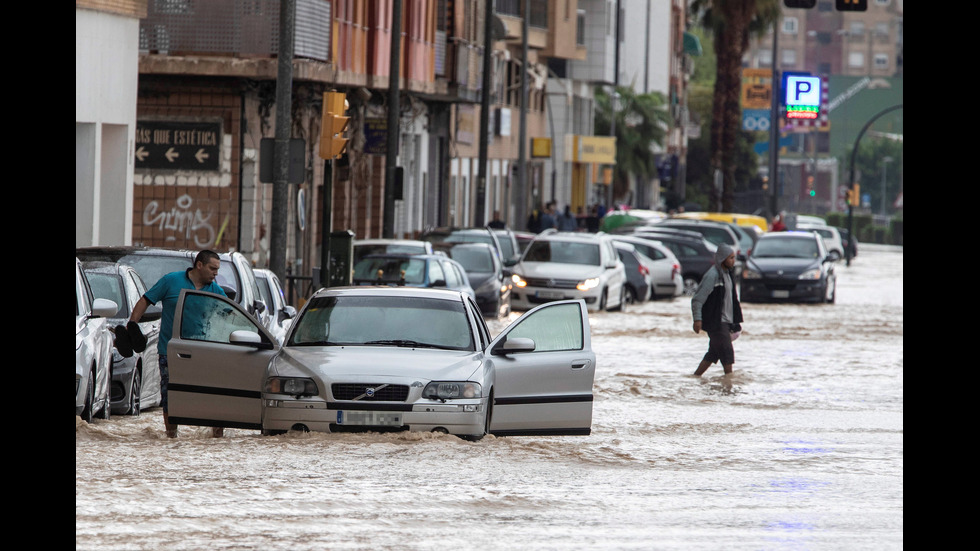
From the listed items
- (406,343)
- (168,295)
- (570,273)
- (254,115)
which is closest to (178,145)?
(254,115)

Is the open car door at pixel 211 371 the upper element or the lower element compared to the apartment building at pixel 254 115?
lower

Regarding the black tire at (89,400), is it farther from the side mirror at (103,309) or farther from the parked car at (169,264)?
the parked car at (169,264)

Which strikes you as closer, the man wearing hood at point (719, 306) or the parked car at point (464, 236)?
the man wearing hood at point (719, 306)

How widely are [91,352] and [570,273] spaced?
21082 millimetres

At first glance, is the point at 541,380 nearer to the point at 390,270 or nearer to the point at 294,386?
the point at 294,386

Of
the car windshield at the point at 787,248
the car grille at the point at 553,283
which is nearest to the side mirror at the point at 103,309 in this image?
the car grille at the point at 553,283

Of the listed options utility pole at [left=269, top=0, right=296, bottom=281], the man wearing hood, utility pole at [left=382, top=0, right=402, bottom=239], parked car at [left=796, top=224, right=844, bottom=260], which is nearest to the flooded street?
the man wearing hood

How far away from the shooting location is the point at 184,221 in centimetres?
3231

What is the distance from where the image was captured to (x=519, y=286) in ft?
112

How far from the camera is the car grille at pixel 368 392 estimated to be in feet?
40.7

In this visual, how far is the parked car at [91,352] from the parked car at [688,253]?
30.5 m
